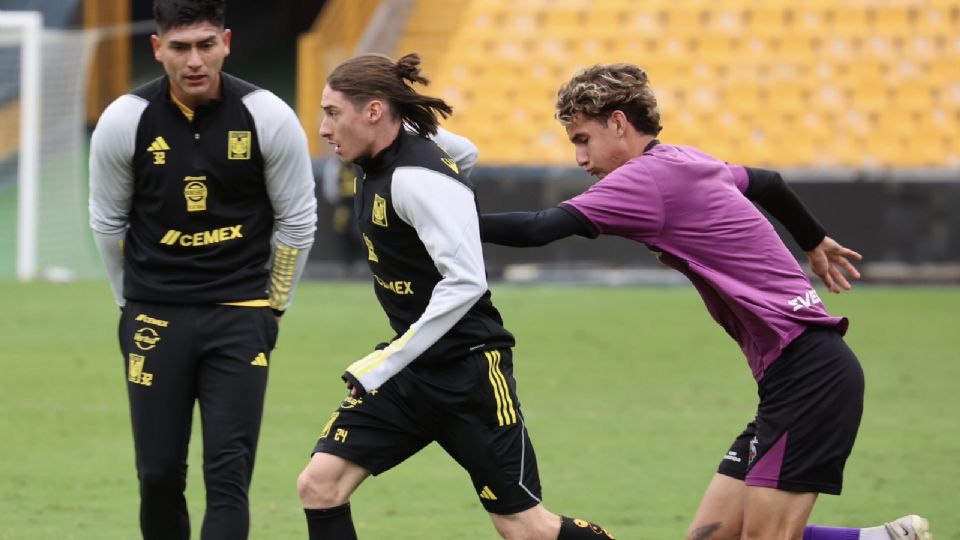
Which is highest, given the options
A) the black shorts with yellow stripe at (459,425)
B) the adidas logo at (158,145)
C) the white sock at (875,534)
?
the adidas logo at (158,145)

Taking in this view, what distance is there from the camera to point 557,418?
9.45 m

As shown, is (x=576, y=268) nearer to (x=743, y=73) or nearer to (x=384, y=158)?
(x=743, y=73)

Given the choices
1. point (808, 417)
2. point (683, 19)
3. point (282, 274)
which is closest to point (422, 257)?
point (282, 274)

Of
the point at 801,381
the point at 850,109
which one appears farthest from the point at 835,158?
the point at 801,381

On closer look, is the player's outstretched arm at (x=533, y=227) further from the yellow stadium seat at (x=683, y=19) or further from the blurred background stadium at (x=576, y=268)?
the yellow stadium seat at (x=683, y=19)

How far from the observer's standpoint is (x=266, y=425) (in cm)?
912

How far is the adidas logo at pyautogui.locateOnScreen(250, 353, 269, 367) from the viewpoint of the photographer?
5031mm

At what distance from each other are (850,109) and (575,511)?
15.0 metres

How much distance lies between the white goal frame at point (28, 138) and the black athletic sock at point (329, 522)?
13512 millimetres

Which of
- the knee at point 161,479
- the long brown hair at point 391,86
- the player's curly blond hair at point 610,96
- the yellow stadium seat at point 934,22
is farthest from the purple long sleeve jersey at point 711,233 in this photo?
the yellow stadium seat at point 934,22

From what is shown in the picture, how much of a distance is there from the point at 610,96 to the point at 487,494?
1368mm

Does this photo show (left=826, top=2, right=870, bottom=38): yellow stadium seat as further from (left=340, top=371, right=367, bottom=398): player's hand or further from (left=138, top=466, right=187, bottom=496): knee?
(left=340, top=371, right=367, bottom=398): player's hand

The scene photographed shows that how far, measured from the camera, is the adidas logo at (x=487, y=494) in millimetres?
4859

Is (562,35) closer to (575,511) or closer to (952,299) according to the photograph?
(952,299)
